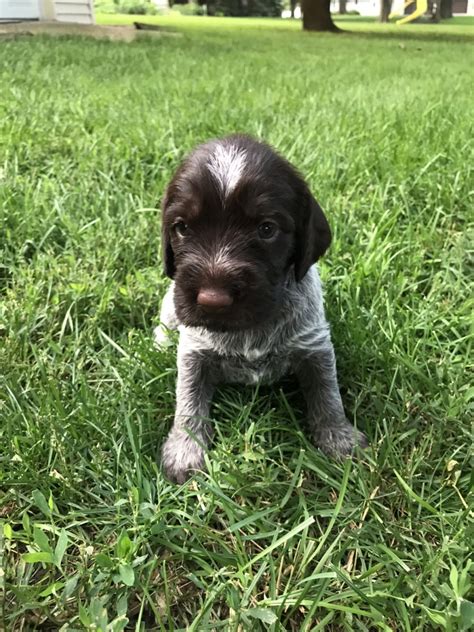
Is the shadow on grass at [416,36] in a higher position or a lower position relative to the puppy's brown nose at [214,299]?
higher

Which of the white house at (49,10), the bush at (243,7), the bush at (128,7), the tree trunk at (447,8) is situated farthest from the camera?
the white house at (49,10)

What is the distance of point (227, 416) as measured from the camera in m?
2.36

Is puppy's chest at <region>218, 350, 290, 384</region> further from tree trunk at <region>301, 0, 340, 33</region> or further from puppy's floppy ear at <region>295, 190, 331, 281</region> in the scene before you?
tree trunk at <region>301, 0, 340, 33</region>

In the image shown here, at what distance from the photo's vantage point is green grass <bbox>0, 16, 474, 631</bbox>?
1.67m

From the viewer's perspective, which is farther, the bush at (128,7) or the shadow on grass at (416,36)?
the shadow on grass at (416,36)

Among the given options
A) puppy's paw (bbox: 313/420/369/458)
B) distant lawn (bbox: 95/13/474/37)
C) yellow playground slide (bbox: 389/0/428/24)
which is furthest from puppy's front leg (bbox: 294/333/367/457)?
distant lawn (bbox: 95/13/474/37)

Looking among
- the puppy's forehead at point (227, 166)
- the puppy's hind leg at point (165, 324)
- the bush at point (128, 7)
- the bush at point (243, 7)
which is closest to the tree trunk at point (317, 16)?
the bush at point (243, 7)

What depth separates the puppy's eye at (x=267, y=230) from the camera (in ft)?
6.34

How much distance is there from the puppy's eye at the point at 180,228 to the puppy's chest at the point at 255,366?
1.72 ft

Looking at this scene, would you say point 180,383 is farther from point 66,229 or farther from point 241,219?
point 66,229

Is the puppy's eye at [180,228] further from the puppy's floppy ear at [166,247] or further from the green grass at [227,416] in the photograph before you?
the green grass at [227,416]

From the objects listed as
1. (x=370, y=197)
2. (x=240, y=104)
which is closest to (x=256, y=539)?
(x=370, y=197)

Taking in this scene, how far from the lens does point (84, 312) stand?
9.42ft

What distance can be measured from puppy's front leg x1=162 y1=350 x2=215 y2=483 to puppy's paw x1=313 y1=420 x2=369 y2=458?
435 millimetres
